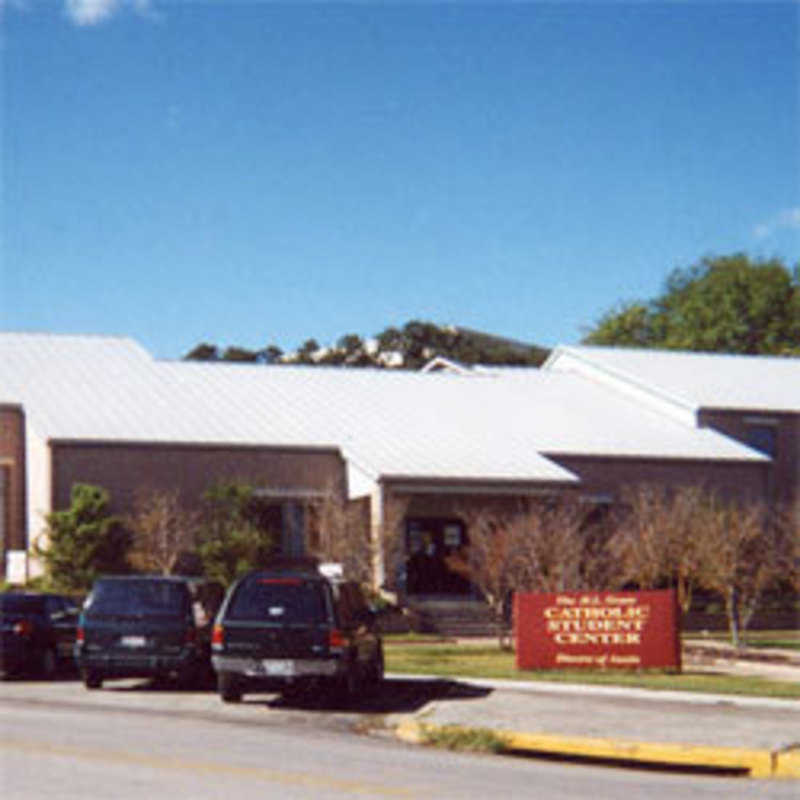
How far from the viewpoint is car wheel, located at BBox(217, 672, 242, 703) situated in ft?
62.7

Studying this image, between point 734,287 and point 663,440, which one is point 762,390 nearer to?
point 663,440

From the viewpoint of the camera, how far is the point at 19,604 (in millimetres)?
23750

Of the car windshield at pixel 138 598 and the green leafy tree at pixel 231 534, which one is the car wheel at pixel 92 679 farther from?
the green leafy tree at pixel 231 534

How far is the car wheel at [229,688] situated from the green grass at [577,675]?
14.3 feet

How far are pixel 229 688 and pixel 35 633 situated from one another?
210 inches

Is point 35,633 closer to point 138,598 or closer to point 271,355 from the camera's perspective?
point 138,598

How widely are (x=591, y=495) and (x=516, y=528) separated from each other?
8.29 metres

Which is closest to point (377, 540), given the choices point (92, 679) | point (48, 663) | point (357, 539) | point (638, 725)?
point (357, 539)

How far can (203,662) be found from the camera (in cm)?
2133

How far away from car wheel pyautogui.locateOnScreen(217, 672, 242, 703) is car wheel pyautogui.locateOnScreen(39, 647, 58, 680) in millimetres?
5044

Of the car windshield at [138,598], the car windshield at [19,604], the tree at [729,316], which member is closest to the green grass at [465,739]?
the car windshield at [138,598]

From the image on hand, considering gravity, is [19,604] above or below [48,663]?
above

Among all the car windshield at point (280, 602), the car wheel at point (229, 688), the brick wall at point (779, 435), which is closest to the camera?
the car windshield at point (280, 602)

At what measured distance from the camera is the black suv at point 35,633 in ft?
75.3
